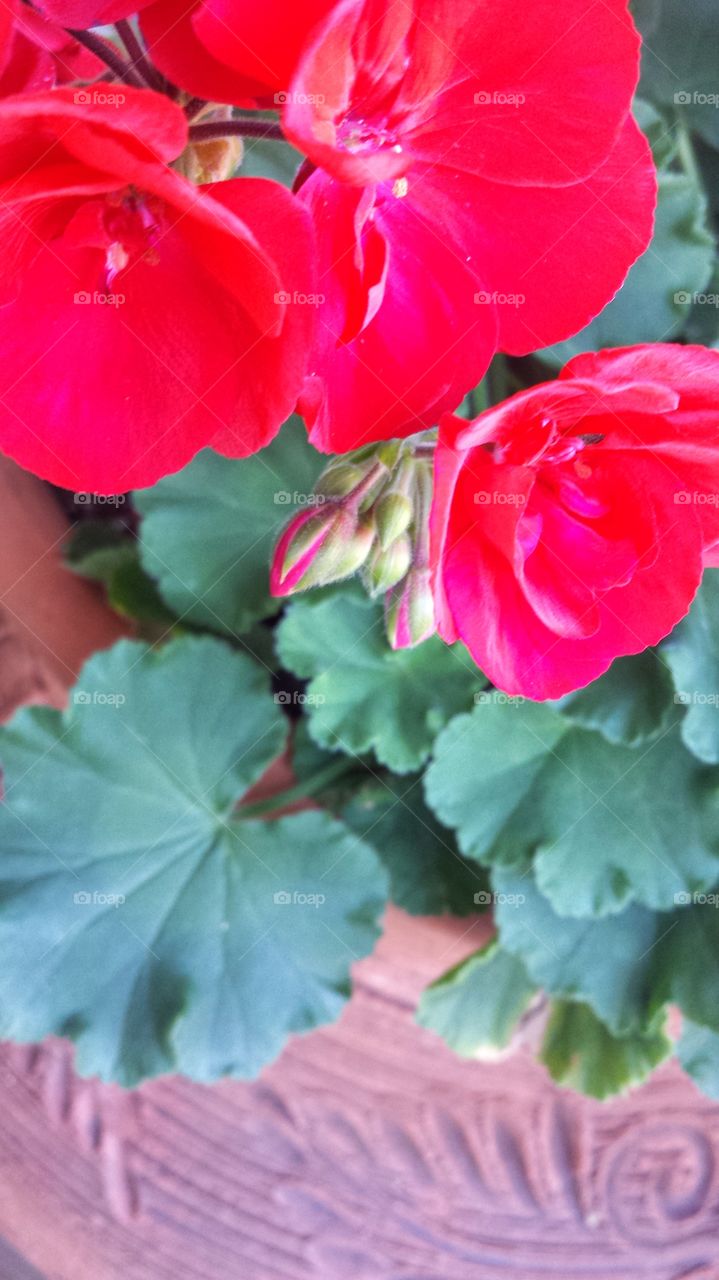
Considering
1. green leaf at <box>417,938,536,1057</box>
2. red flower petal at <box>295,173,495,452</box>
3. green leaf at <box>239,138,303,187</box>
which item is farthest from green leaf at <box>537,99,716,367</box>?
green leaf at <box>417,938,536,1057</box>

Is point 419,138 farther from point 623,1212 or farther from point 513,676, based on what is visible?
point 623,1212

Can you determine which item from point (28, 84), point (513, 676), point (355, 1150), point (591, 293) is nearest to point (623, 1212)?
point (355, 1150)

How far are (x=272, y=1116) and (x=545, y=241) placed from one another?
0.86 metres

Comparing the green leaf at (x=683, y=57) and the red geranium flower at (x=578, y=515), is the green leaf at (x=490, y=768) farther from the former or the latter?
the green leaf at (x=683, y=57)

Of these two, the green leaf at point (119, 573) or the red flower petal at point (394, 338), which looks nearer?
the red flower petal at point (394, 338)

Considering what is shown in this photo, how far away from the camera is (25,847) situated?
0.88m

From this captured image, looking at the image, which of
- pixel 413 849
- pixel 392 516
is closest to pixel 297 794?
pixel 413 849

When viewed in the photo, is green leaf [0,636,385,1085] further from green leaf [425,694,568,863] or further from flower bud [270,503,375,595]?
flower bud [270,503,375,595]

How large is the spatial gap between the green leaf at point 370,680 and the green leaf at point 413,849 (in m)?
0.10

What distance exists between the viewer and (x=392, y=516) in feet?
1.74

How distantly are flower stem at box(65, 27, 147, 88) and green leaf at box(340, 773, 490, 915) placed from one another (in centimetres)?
73

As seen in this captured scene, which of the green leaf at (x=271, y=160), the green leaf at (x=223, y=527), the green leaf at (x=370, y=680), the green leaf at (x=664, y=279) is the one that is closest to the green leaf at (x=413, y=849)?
the green leaf at (x=370, y=680)

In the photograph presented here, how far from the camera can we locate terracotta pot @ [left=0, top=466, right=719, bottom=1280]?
94cm

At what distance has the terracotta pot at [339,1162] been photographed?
37.1 inches
